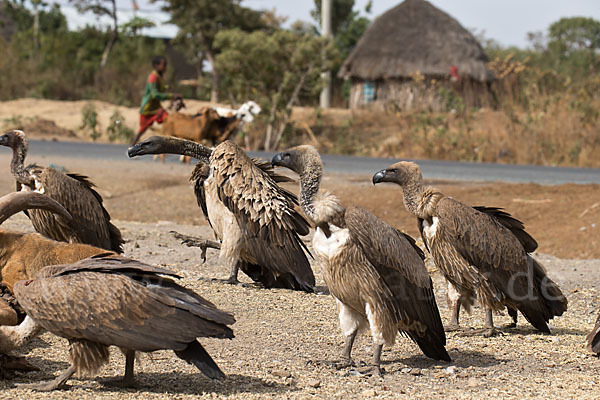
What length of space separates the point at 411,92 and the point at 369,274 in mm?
23109

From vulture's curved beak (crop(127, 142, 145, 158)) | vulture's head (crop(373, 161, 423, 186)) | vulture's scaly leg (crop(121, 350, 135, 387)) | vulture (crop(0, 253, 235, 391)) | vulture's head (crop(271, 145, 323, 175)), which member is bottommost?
vulture's scaly leg (crop(121, 350, 135, 387))

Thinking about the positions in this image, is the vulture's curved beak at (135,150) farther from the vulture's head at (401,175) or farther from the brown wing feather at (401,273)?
the brown wing feather at (401,273)

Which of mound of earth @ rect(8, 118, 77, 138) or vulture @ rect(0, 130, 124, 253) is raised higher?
vulture @ rect(0, 130, 124, 253)

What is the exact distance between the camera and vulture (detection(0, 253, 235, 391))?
434 cm

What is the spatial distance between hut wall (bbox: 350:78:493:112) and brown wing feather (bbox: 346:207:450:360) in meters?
21.8

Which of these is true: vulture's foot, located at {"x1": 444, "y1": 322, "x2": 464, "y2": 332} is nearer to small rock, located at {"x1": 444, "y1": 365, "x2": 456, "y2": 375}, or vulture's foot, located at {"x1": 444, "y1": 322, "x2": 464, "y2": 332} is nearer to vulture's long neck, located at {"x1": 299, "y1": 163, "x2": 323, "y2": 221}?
small rock, located at {"x1": 444, "y1": 365, "x2": 456, "y2": 375}

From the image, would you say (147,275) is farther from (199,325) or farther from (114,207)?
(114,207)

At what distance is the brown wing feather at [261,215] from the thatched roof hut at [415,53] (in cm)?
2313

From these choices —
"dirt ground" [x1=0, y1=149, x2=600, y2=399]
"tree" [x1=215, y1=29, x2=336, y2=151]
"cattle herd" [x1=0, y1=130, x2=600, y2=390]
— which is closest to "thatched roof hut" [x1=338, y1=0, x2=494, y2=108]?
"tree" [x1=215, y1=29, x2=336, y2=151]

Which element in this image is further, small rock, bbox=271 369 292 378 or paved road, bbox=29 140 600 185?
paved road, bbox=29 140 600 185

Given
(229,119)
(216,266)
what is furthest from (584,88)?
(216,266)

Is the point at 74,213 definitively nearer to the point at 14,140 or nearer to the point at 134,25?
the point at 14,140

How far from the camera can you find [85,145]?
20312mm

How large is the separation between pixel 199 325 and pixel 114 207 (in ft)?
28.8
